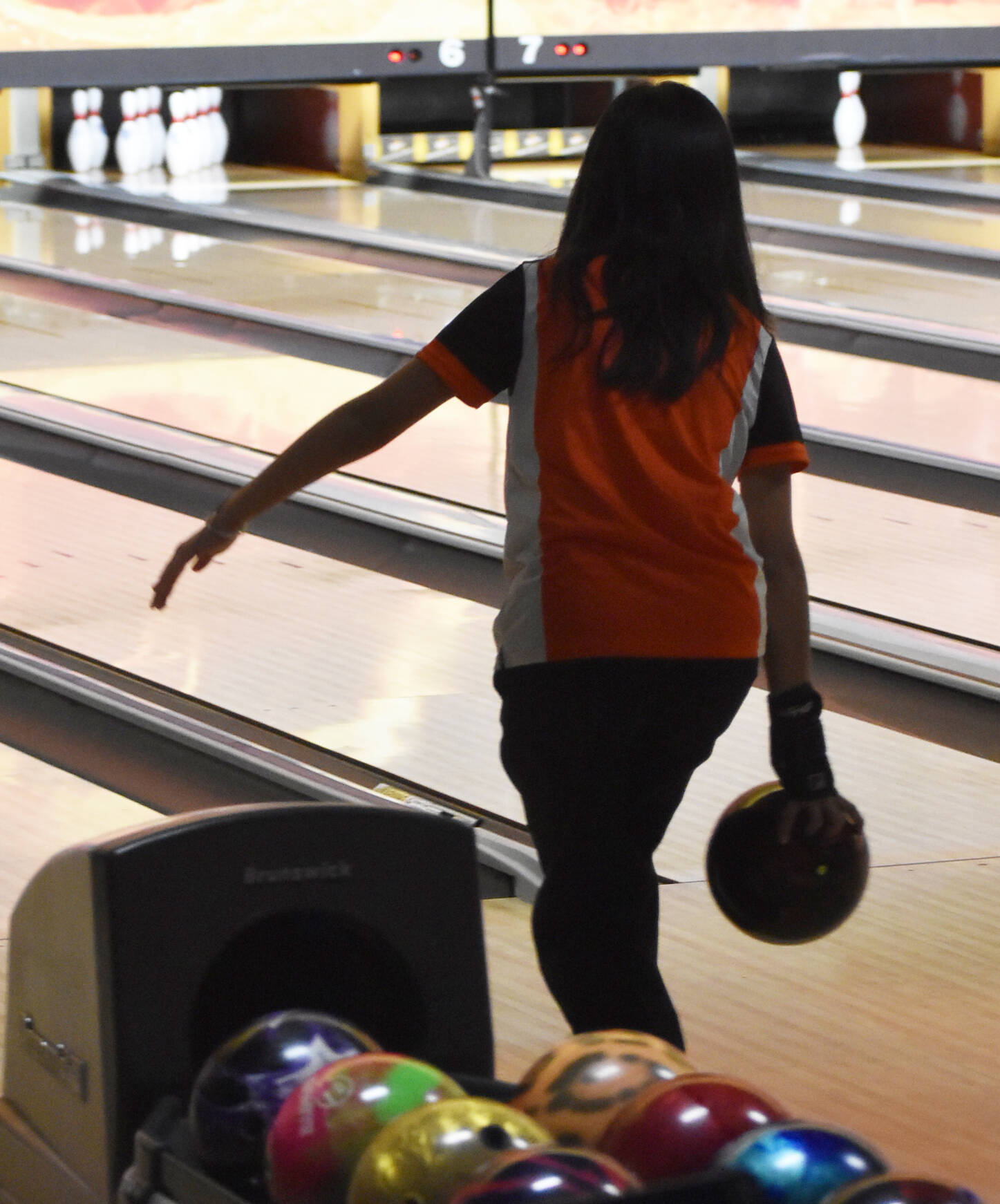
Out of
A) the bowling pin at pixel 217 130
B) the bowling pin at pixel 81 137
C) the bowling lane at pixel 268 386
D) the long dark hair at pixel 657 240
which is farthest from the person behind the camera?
the bowling pin at pixel 217 130

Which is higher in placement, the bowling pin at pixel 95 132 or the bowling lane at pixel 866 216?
the bowling pin at pixel 95 132

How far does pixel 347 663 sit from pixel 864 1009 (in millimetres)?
1206

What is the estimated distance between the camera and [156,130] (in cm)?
773

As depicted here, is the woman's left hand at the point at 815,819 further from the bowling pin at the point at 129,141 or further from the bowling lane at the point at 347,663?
the bowling pin at the point at 129,141

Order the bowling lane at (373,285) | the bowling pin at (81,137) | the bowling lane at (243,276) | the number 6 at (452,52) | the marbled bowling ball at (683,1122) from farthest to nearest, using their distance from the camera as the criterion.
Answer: the bowling pin at (81,137) < the number 6 at (452,52) < the bowling lane at (243,276) < the bowling lane at (373,285) < the marbled bowling ball at (683,1122)

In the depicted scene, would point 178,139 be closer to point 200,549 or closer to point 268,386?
point 268,386

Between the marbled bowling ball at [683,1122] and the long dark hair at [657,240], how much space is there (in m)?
0.48

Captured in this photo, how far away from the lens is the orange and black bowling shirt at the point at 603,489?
1.40 m

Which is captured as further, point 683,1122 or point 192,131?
point 192,131

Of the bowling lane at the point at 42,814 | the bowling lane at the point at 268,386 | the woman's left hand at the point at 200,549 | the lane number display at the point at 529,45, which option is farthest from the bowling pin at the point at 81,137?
the woman's left hand at the point at 200,549

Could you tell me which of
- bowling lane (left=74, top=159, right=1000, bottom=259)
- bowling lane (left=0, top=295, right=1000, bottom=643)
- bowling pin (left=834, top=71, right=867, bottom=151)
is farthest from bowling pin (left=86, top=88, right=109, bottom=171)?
bowling pin (left=834, top=71, right=867, bottom=151)

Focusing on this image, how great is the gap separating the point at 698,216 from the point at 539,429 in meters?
0.19

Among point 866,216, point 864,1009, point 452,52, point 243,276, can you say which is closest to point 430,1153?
point 864,1009

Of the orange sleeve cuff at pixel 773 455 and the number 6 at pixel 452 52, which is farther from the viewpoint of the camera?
the number 6 at pixel 452 52
